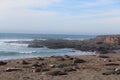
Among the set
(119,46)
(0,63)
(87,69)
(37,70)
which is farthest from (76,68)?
(119,46)

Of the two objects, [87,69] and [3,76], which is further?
[87,69]

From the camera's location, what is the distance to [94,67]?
20.9 meters

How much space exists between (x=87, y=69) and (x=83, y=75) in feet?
7.81

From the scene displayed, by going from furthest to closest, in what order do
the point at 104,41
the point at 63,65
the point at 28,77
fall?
the point at 104,41, the point at 63,65, the point at 28,77

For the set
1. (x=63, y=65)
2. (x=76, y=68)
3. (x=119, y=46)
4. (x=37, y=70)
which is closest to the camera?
(x=37, y=70)

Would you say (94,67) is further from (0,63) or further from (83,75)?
(0,63)

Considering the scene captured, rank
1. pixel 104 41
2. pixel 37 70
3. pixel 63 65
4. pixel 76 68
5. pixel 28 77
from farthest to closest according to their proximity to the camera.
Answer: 1. pixel 104 41
2. pixel 63 65
3. pixel 76 68
4. pixel 37 70
5. pixel 28 77

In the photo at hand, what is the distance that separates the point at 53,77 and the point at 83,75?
1.71 metres

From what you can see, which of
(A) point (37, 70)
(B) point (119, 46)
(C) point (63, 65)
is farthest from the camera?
(B) point (119, 46)

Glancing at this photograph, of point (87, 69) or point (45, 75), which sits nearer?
point (45, 75)

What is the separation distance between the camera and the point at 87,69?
65.4 feet

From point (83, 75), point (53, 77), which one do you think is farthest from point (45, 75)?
point (83, 75)

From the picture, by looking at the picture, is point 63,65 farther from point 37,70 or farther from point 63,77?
point 63,77

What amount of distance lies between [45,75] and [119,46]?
34564 mm
